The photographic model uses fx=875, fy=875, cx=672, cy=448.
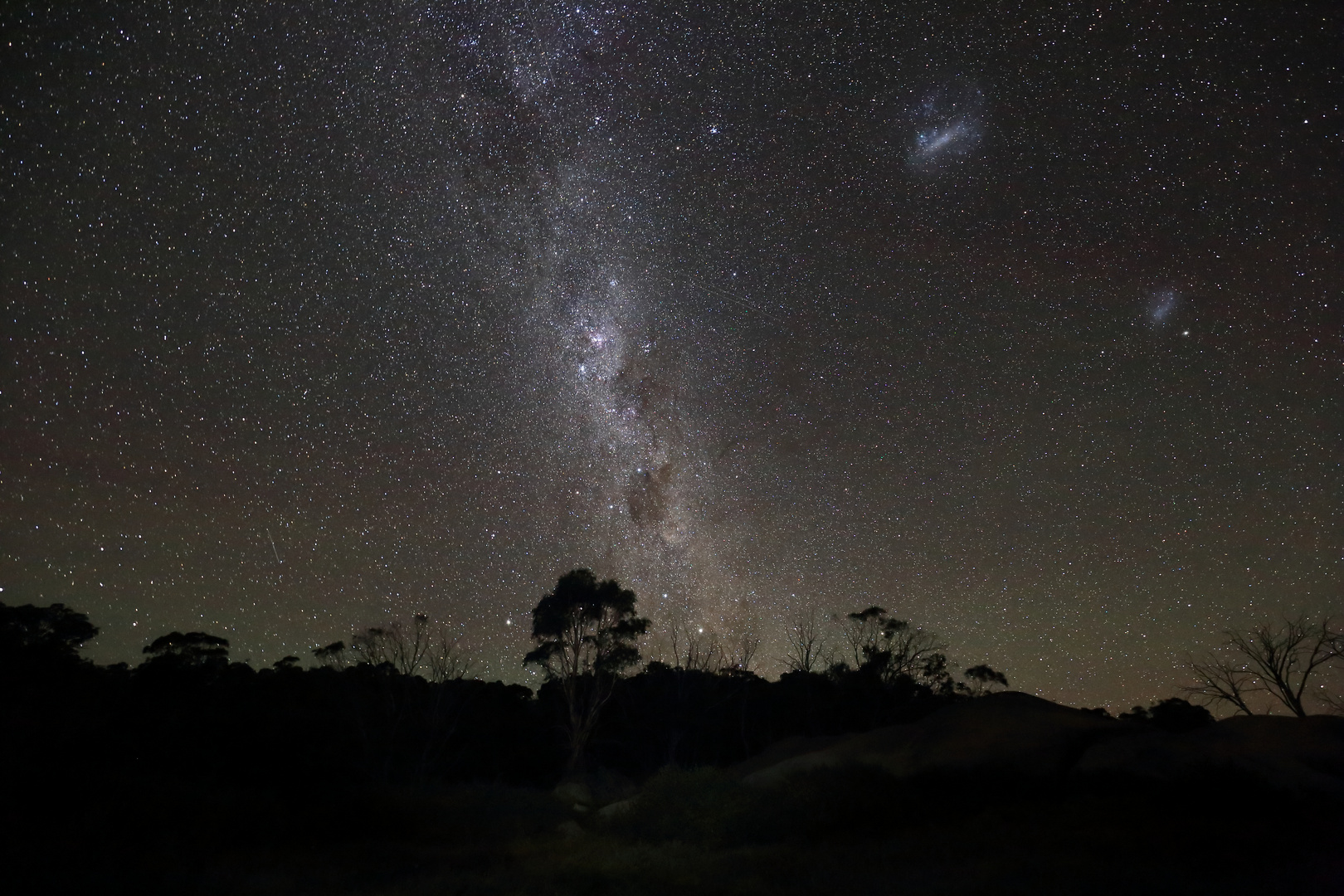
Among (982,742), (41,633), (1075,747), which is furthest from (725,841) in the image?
(41,633)

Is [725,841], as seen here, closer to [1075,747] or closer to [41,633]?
[1075,747]

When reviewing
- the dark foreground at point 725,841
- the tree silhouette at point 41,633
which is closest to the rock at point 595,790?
the dark foreground at point 725,841

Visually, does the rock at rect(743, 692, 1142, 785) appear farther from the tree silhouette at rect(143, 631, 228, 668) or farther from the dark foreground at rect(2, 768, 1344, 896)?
the tree silhouette at rect(143, 631, 228, 668)

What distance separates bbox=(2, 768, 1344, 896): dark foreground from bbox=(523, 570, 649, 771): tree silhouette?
18.7 m

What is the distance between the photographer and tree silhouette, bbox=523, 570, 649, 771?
39875 millimetres

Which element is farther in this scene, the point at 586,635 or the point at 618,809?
the point at 586,635

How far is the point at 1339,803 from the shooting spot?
14.3 m

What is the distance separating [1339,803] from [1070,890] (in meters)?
7.32

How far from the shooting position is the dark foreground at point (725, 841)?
A: 11.4m

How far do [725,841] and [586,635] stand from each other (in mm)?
24776

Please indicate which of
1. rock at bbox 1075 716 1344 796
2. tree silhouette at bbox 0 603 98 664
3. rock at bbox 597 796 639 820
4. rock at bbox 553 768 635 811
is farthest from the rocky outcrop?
tree silhouette at bbox 0 603 98 664

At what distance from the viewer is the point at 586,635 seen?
41.2 metres

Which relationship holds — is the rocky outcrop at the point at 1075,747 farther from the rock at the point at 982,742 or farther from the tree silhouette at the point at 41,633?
the tree silhouette at the point at 41,633

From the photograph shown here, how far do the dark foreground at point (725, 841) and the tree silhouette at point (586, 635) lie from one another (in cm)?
1867
